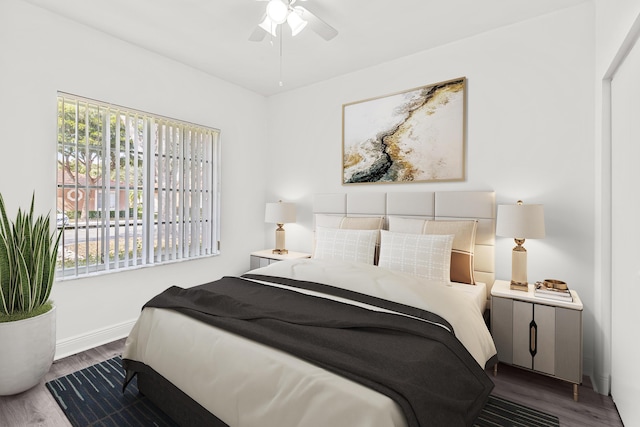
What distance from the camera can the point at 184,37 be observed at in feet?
9.45

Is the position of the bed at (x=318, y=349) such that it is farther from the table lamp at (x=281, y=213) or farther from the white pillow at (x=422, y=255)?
the table lamp at (x=281, y=213)

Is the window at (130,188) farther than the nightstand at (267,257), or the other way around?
the nightstand at (267,257)

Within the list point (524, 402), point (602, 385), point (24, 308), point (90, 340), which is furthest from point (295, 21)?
point (602, 385)

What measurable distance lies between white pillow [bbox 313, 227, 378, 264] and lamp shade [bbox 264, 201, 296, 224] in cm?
77

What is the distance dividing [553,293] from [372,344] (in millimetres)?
1587

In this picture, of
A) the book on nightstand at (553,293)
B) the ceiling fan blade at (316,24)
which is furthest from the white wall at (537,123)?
the ceiling fan blade at (316,24)

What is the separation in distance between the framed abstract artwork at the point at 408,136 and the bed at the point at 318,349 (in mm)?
614

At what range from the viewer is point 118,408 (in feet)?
6.37

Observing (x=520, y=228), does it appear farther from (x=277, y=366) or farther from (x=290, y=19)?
(x=290, y=19)

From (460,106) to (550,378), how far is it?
2289 millimetres

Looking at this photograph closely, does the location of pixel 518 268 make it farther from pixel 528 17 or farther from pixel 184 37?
pixel 184 37

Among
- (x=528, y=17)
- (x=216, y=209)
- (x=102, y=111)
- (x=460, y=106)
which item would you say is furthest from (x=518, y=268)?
(x=102, y=111)

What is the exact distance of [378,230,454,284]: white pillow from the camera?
8.25ft

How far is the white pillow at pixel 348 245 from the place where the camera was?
2941 millimetres
